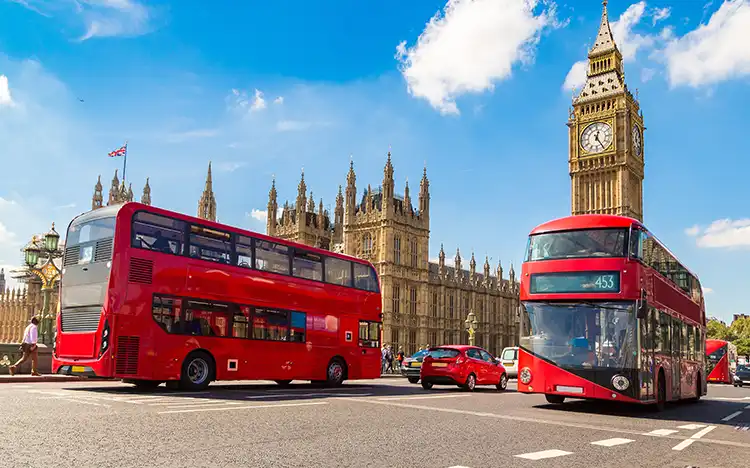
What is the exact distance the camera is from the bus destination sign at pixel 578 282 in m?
13.8

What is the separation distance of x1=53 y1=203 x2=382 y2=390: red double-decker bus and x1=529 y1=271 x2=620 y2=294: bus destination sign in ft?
23.6

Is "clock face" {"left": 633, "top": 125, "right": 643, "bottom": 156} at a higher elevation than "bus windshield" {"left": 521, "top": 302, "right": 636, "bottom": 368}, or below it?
higher

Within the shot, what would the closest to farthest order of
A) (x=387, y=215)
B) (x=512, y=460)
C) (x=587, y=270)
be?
(x=512, y=460) → (x=587, y=270) → (x=387, y=215)

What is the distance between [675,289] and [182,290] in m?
12.6

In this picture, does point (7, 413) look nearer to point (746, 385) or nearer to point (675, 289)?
point (675, 289)

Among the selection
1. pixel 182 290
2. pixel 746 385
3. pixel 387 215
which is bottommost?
pixel 746 385

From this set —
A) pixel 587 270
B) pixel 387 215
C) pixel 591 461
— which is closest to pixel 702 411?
pixel 587 270

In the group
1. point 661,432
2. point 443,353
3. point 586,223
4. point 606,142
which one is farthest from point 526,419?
point 606,142

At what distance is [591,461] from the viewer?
7672mm

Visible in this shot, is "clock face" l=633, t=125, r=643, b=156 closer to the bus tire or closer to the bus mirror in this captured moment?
the bus mirror

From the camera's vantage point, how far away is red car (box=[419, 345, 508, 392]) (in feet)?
70.2

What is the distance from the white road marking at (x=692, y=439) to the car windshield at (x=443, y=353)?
10057 millimetres

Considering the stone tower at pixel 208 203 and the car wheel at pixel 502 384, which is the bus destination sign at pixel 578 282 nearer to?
the car wheel at pixel 502 384

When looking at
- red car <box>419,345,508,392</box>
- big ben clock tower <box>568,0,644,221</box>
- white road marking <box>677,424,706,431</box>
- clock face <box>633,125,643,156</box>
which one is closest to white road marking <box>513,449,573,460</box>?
white road marking <box>677,424,706,431</box>
